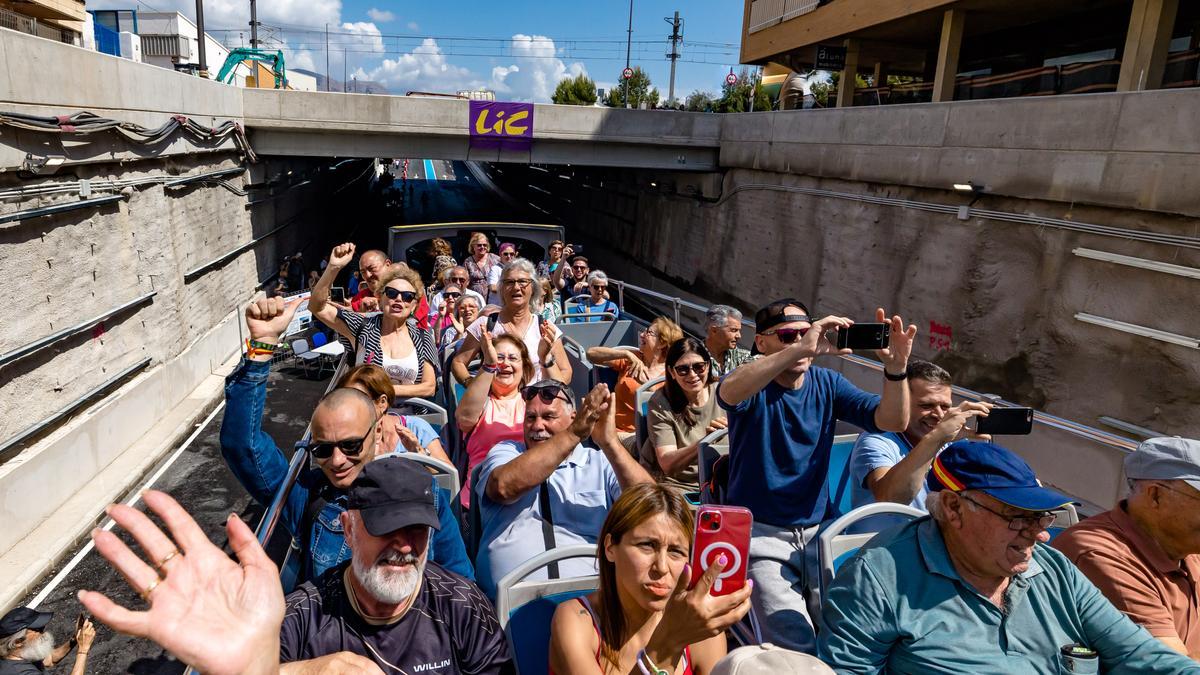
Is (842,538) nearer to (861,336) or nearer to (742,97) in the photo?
(861,336)

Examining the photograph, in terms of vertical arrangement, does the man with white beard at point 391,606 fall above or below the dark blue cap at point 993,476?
below

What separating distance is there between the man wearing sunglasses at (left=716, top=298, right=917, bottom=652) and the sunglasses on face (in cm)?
163

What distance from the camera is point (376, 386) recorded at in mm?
3863

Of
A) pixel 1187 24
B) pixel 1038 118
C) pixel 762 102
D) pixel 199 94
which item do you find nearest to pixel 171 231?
pixel 199 94

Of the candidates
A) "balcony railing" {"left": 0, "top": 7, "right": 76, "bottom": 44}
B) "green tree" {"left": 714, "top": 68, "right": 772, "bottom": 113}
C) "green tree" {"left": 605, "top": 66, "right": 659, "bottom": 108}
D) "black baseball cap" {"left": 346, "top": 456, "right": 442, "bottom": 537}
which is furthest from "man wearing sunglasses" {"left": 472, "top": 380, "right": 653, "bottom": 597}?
"green tree" {"left": 605, "top": 66, "right": 659, "bottom": 108}

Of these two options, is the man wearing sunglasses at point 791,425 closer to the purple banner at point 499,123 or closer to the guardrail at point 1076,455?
the guardrail at point 1076,455

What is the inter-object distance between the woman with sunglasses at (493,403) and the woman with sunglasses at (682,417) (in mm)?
830

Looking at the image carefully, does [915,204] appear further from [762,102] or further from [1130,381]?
[762,102]

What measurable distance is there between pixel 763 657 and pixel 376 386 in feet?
9.36

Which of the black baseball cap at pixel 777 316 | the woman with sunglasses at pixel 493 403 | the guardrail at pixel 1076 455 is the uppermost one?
the black baseball cap at pixel 777 316

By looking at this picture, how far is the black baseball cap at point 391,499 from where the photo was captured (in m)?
2.29

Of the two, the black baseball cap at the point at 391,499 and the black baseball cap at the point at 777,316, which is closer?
the black baseball cap at the point at 391,499

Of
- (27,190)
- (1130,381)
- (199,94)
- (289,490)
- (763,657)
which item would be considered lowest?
(1130,381)

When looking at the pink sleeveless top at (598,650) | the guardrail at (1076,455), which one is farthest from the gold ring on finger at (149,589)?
the guardrail at (1076,455)
